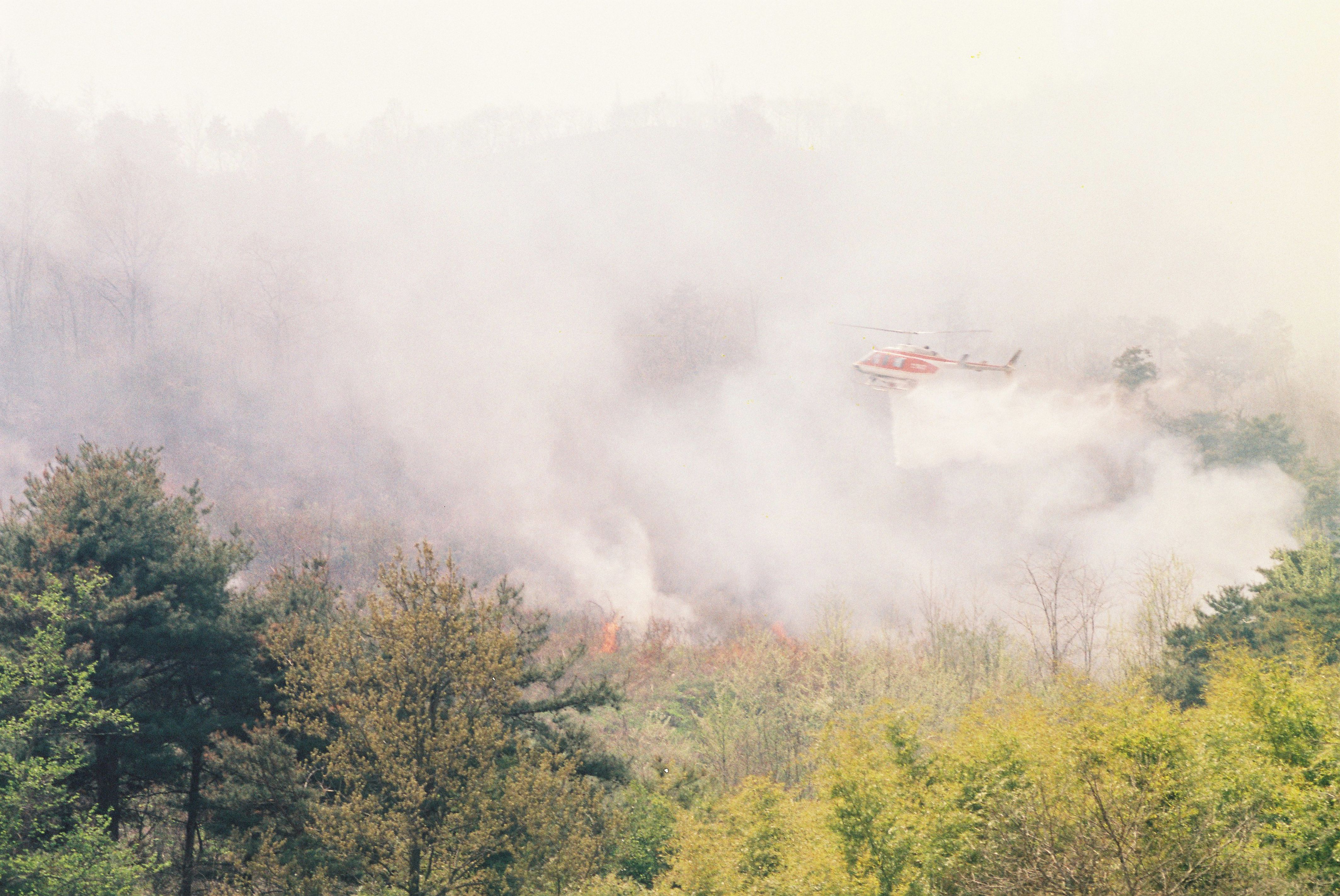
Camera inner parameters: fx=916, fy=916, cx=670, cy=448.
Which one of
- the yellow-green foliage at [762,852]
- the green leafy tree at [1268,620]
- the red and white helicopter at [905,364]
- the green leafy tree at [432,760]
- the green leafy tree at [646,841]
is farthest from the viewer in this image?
the red and white helicopter at [905,364]

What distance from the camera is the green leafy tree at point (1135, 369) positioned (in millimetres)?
77750

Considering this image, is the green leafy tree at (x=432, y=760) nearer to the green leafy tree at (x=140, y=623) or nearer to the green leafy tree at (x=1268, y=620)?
the green leafy tree at (x=140, y=623)

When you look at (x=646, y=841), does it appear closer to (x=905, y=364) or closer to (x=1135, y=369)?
(x=905, y=364)

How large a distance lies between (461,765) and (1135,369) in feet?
239

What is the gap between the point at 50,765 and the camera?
2080cm

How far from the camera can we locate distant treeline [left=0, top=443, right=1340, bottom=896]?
1806 centimetres

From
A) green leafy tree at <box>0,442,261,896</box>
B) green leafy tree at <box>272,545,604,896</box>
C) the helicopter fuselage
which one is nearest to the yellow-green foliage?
green leafy tree at <box>272,545,604,896</box>

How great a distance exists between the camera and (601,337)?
9744 centimetres

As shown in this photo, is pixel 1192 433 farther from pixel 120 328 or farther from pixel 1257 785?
pixel 120 328

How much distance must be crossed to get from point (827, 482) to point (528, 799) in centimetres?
6795

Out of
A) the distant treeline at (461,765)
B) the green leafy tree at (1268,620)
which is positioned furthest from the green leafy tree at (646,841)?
the green leafy tree at (1268,620)

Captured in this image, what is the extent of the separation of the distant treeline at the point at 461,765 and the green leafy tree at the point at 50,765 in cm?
9

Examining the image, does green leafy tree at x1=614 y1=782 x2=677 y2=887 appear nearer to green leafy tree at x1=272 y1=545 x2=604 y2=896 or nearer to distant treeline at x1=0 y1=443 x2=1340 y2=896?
distant treeline at x1=0 y1=443 x2=1340 y2=896

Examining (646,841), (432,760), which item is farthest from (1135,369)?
(432,760)
